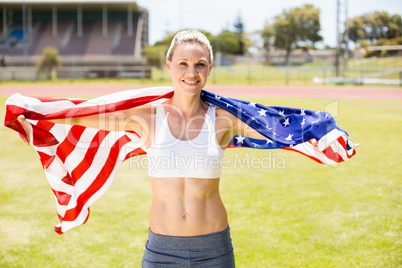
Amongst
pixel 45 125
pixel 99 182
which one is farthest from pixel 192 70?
pixel 99 182

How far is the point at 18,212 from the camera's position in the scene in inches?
237

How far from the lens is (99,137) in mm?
3520

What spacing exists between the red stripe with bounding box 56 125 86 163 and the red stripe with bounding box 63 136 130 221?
1.00 feet

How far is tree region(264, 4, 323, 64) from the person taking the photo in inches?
2761

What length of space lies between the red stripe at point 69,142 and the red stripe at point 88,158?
0.13 m

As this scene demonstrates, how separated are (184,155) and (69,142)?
133 cm

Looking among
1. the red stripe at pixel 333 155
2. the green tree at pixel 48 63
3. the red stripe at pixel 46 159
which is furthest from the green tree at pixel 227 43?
the red stripe at pixel 46 159

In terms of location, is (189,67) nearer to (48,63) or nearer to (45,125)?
(45,125)

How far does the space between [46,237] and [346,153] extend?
3.83 metres

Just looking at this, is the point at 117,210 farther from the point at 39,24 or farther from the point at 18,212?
the point at 39,24

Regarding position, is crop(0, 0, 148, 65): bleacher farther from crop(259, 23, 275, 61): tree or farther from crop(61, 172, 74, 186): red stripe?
crop(61, 172, 74, 186): red stripe

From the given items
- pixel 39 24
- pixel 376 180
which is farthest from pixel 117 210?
pixel 39 24

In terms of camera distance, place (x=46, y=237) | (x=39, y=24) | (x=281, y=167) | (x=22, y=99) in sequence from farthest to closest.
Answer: (x=39, y=24), (x=281, y=167), (x=46, y=237), (x=22, y=99)

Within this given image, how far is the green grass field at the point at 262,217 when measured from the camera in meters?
4.67
